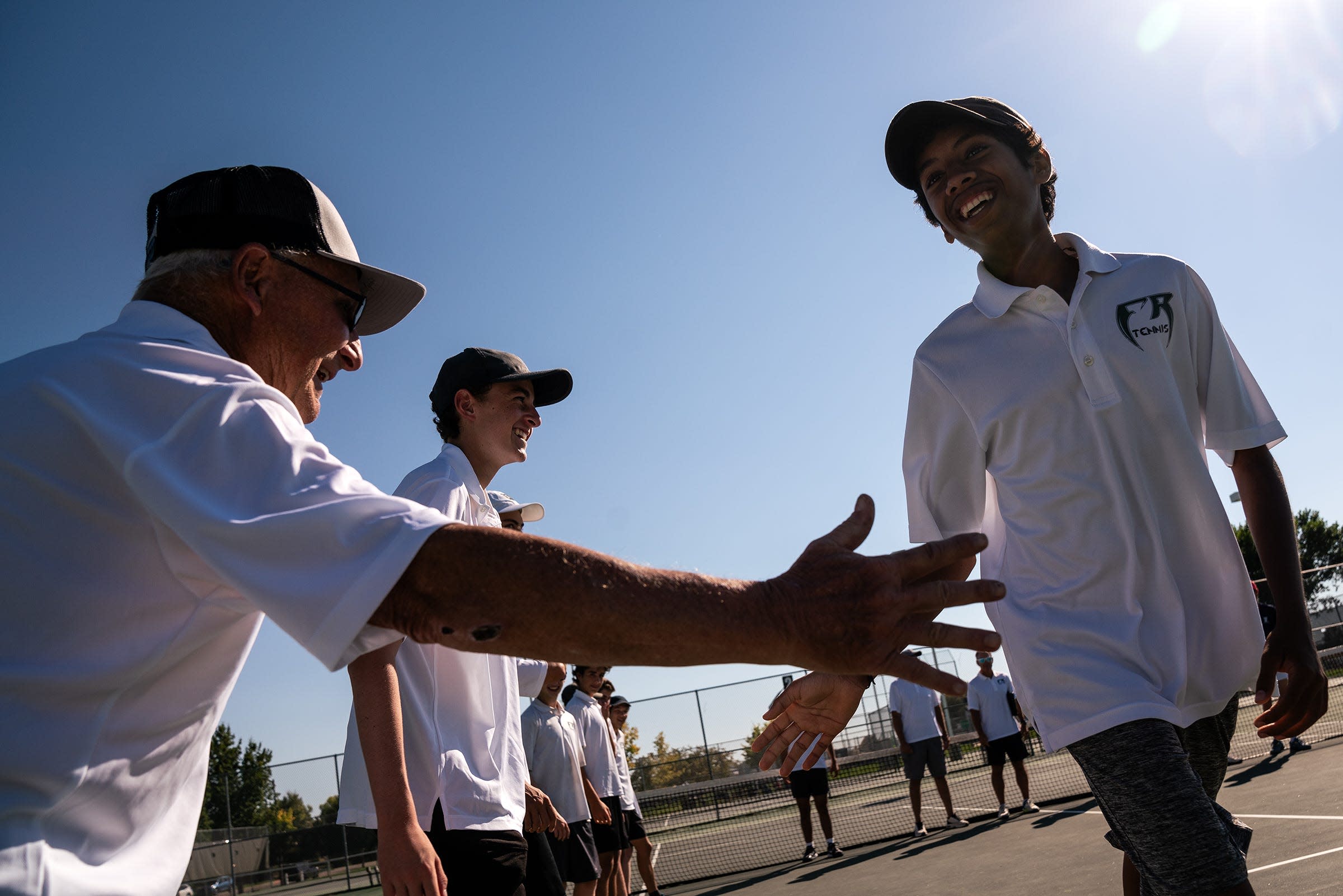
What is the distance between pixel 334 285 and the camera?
2.11m

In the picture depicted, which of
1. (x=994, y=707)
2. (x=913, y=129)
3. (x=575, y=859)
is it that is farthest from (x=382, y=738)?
(x=994, y=707)

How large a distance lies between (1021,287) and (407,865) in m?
2.65

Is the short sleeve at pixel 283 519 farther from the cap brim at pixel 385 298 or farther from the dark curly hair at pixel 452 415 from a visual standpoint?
the dark curly hair at pixel 452 415

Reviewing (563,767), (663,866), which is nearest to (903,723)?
(663,866)

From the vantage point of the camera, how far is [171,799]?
160 centimetres

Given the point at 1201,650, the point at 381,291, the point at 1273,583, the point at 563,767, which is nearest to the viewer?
the point at 381,291

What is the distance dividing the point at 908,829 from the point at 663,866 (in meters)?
4.35

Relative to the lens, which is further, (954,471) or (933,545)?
(954,471)

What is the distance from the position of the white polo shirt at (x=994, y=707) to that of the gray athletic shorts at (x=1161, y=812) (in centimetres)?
1085

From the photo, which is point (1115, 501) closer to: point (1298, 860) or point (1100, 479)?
point (1100, 479)

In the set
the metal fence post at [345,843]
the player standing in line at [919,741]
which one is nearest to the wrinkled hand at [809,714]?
the player standing in line at [919,741]

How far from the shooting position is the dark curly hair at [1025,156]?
11.3 ft

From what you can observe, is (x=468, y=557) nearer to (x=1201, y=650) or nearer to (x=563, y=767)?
(x=1201, y=650)

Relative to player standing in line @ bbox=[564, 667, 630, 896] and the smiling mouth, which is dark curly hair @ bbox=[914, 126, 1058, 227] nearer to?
the smiling mouth
